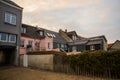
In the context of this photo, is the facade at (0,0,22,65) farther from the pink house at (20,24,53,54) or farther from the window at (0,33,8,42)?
the pink house at (20,24,53,54)

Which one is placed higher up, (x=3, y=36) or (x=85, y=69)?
(x=3, y=36)

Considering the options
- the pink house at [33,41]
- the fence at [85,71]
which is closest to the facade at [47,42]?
the pink house at [33,41]

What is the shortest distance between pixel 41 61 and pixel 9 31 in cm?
741

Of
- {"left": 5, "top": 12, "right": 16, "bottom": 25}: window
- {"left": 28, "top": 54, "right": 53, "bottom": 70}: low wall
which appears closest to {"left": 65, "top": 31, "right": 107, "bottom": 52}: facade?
{"left": 28, "top": 54, "right": 53, "bottom": 70}: low wall

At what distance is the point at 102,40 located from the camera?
116 ft

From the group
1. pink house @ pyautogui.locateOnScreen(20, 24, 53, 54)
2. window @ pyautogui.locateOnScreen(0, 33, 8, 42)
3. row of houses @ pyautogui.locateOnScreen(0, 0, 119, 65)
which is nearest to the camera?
window @ pyautogui.locateOnScreen(0, 33, 8, 42)

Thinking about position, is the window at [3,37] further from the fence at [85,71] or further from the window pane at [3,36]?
the fence at [85,71]

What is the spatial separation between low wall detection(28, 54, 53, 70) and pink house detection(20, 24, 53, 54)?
4.10 m

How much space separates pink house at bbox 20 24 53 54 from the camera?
28.5 meters

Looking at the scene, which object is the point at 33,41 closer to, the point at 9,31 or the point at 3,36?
the point at 9,31

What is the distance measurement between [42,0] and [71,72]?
34.6ft

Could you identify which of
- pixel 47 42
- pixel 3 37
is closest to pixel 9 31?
pixel 3 37

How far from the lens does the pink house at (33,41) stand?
2852cm

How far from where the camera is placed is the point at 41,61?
22.6 m
